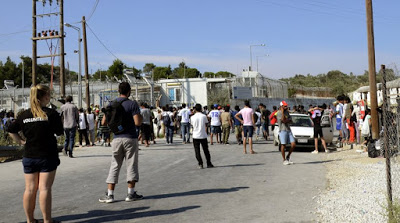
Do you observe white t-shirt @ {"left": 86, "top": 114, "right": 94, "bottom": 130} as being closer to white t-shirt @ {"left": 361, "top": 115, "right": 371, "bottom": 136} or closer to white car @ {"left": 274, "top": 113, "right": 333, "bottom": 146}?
white car @ {"left": 274, "top": 113, "right": 333, "bottom": 146}

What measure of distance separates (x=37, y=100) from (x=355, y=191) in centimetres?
568

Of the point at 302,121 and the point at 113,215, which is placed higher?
the point at 302,121

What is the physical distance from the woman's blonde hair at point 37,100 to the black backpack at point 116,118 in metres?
1.79

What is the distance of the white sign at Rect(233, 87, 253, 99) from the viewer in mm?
49250

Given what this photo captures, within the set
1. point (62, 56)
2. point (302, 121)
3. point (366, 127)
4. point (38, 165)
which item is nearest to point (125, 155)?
point (38, 165)

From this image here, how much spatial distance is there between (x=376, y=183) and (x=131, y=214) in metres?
5.03

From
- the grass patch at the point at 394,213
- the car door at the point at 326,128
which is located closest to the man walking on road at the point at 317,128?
the car door at the point at 326,128

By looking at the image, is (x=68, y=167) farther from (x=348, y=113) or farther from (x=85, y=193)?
(x=348, y=113)

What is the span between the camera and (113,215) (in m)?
6.71

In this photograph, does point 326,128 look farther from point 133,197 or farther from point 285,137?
point 133,197

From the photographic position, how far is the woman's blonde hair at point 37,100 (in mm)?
5805

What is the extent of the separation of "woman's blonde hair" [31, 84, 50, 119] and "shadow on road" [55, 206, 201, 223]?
1.65 metres

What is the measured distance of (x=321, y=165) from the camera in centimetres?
1275

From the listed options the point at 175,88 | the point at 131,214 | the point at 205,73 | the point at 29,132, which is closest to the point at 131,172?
the point at 131,214
